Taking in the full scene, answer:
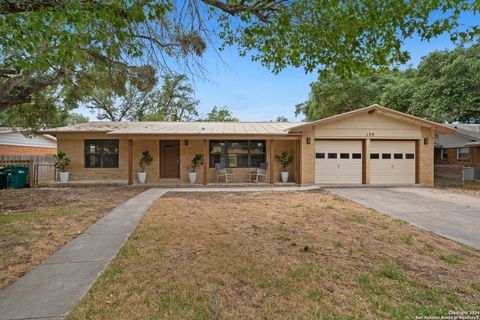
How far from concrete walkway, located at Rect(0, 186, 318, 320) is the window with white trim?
70.2 feet

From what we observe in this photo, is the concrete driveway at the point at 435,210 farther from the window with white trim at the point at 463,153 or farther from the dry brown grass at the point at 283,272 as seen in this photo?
the window with white trim at the point at 463,153

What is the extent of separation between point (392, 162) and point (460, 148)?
953 centimetres

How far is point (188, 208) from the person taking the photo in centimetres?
701

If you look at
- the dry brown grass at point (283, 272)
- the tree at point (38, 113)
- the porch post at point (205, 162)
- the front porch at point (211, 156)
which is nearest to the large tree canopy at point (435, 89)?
the front porch at point (211, 156)

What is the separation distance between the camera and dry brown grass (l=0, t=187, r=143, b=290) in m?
3.61

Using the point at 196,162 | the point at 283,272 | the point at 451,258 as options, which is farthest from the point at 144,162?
the point at 451,258

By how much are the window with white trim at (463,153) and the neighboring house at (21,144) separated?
30164 mm

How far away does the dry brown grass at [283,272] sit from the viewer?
2.45 meters

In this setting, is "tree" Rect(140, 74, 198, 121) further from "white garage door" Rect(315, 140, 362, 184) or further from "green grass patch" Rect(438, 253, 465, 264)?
"green grass patch" Rect(438, 253, 465, 264)

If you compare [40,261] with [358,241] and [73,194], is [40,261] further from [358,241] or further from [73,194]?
[73,194]

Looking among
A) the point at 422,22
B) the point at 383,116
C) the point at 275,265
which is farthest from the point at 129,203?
the point at 383,116

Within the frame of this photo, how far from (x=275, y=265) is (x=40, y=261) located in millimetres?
3544

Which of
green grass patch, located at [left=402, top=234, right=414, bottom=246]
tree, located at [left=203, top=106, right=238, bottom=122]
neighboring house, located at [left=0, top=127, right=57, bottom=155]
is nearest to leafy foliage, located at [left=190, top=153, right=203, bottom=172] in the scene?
green grass patch, located at [left=402, top=234, right=414, bottom=246]

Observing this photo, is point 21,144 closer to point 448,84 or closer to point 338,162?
point 338,162
